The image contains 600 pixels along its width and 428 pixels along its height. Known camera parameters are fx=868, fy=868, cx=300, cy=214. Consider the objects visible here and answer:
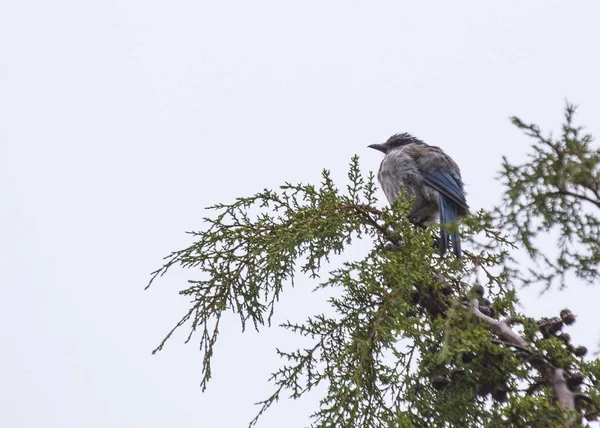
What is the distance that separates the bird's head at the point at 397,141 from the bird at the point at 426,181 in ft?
0.66

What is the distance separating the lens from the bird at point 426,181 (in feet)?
21.5

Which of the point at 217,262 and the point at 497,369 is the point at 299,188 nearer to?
the point at 217,262

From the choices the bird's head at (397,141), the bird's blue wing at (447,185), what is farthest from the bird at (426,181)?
the bird's head at (397,141)

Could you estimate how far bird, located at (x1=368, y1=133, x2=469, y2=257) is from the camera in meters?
6.55

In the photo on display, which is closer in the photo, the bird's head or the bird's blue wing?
the bird's blue wing

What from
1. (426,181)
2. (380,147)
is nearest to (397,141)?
(380,147)

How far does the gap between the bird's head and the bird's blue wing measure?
83 cm

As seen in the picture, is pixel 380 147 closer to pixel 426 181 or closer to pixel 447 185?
pixel 426 181

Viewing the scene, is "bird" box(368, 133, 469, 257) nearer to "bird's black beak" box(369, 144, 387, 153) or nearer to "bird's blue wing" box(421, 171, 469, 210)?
"bird's blue wing" box(421, 171, 469, 210)

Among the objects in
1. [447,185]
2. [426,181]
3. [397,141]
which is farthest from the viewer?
[397,141]

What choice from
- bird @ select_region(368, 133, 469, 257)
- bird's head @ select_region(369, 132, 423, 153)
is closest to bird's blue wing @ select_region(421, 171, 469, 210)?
bird @ select_region(368, 133, 469, 257)

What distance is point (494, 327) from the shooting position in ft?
10.5

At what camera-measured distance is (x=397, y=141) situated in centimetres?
757

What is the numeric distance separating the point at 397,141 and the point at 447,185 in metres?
1.14
